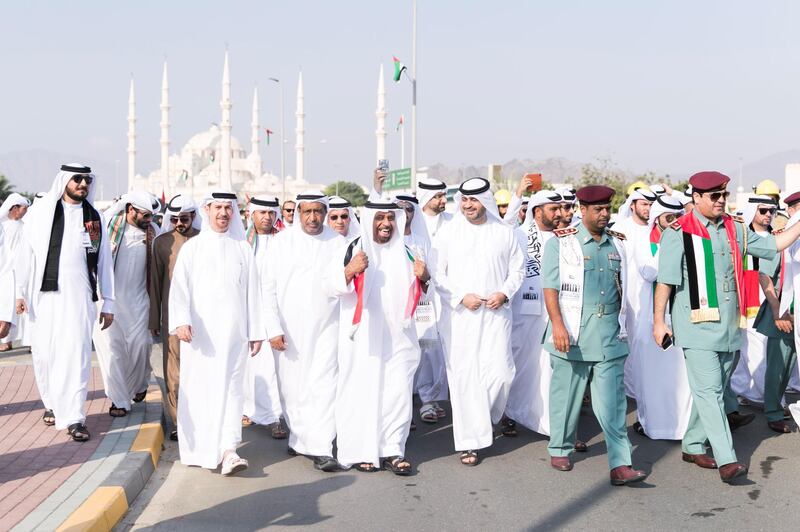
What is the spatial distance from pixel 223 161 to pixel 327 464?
282ft

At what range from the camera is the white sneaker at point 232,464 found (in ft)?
20.1

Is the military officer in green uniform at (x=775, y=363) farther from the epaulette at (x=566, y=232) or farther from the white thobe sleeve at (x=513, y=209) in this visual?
the white thobe sleeve at (x=513, y=209)

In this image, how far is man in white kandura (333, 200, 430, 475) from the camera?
625cm

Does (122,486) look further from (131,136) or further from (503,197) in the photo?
(131,136)

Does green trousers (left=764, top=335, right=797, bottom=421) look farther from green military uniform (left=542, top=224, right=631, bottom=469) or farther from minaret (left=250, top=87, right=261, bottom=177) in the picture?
minaret (left=250, top=87, right=261, bottom=177)

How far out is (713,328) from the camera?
5.85m

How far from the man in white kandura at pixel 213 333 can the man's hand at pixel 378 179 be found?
72.7 inches

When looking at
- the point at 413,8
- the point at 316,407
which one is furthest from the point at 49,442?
the point at 413,8

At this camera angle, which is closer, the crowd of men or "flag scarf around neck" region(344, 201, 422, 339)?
the crowd of men

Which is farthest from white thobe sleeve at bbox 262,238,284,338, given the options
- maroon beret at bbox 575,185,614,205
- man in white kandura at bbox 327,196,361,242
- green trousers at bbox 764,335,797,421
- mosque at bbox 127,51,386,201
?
mosque at bbox 127,51,386,201

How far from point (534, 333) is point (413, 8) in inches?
908

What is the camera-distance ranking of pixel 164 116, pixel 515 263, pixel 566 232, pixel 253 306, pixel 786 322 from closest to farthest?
pixel 566 232 < pixel 253 306 < pixel 515 263 < pixel 786 322 < pixel 164 116

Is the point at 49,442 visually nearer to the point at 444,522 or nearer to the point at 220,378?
the point at 220,378

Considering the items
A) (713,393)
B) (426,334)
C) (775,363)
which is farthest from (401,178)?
(713,393)
